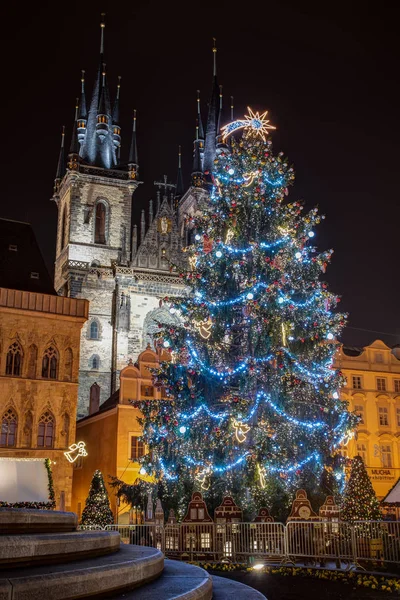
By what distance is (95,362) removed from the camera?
154 ft

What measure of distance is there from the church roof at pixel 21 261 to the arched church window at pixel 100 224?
16.3m

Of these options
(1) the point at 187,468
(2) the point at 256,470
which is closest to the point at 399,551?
(2) the point at 256,470

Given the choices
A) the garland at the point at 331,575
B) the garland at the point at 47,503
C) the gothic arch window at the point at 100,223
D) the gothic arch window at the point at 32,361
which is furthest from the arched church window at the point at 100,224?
the garland at the point at 331,575

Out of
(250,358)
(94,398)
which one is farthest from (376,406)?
(250,358)

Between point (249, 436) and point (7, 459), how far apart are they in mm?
10536

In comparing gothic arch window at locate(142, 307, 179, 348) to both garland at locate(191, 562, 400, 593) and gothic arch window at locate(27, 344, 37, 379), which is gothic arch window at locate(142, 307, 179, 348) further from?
garland at locate(191, 562, 400, 593)

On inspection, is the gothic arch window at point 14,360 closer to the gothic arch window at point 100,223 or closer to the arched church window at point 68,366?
the arched church window at point 68,366

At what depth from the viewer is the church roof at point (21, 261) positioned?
31.5 metres

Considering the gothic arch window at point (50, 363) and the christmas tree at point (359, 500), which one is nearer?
the christmas tree at point (359, 500)

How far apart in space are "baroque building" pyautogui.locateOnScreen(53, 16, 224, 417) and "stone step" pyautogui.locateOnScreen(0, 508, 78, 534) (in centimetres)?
3595

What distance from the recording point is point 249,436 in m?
19.7

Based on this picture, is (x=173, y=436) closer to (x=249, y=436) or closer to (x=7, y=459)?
(x=249, y=436)

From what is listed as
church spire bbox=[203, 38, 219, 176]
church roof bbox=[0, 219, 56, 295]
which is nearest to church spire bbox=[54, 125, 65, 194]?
church spire bbox=[203, 38, 219, 176]

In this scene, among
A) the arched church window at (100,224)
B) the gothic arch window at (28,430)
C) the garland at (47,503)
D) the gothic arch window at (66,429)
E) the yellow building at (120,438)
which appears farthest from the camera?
the arched church window at (100,224)
